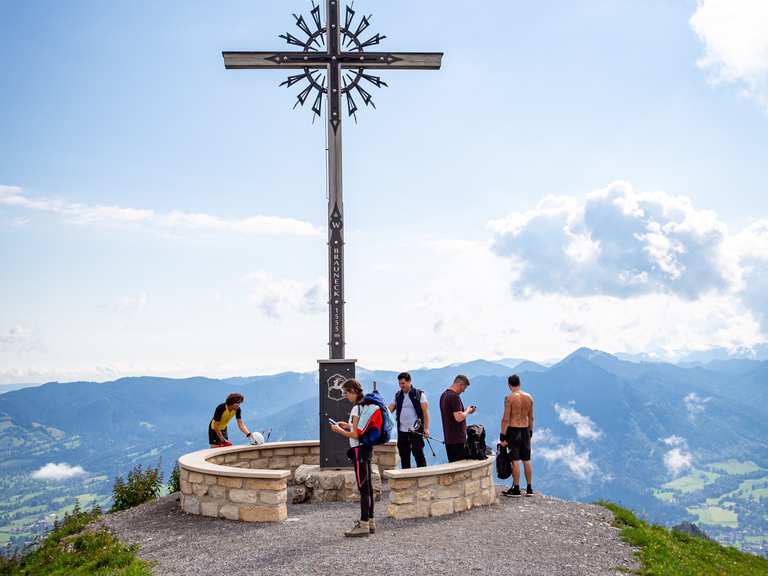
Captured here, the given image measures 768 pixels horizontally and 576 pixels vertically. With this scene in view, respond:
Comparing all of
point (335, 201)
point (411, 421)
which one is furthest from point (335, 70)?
point (411, 421)

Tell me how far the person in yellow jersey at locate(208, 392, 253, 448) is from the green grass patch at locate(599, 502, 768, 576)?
6538 millimetres

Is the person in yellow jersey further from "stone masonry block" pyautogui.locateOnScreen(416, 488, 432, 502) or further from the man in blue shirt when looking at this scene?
"stone masonry block" pyautogui.locateOnScreen(416, 488, 432, 502)

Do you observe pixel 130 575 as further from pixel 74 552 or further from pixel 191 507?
pixel 191 507

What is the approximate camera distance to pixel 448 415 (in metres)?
10.3

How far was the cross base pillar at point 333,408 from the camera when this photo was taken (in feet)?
36.4

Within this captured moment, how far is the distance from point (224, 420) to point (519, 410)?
548 cm

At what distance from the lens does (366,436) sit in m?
8.15

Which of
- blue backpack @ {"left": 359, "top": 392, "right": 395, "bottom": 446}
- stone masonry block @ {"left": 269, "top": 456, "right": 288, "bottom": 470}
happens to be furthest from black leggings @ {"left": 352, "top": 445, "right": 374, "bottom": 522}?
stone masonry block @ {"left": 269, "top": 456, "right": 288, "bottom": 470}

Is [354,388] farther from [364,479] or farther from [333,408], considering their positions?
[333,408]

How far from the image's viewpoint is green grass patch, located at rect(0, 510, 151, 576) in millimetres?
7480

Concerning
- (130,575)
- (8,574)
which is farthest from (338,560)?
(8,574)

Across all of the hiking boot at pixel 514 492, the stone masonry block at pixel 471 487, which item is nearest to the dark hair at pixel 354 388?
the stone masonry block at pixel 471 487

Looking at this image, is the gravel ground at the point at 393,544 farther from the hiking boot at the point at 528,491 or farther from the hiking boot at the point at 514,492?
the hiking boot at the point at 528,491

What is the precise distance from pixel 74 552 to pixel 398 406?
17.1 feet
